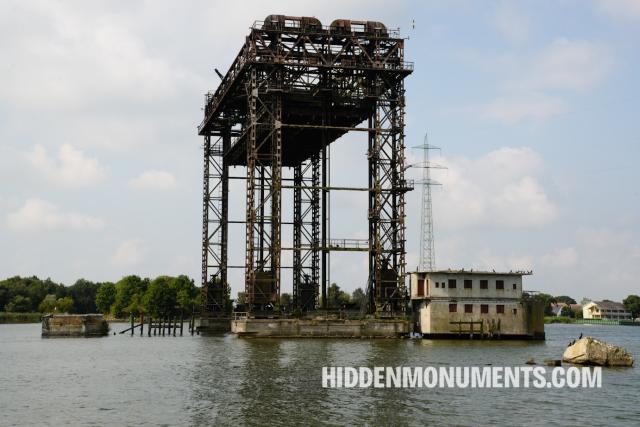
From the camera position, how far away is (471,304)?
6738 cm

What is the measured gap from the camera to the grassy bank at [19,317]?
165m

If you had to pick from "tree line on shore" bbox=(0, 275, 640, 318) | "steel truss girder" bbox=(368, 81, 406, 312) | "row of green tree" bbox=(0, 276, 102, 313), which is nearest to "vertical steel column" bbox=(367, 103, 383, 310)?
"steel truss girder" bbox=(368, 81, 406, 312)

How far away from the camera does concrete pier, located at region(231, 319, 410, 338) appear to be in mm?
65500

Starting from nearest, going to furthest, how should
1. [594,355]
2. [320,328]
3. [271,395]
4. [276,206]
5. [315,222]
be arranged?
[271,395]
[594,355]
[320,328]
[276,206]
[315,222]

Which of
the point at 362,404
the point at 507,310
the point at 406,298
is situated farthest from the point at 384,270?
the point at 362,404

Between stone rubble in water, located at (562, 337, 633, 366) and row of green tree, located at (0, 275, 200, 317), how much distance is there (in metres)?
105

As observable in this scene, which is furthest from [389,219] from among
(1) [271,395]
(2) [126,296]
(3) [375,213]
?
(2) [126,296]

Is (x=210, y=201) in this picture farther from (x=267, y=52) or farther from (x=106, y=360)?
(x=106, y=360)

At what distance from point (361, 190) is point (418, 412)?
39.9 metres

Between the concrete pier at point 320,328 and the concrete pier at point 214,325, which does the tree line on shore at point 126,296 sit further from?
the concrete pier at point 320,328

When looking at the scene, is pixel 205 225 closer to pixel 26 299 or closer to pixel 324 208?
pixel 324 208

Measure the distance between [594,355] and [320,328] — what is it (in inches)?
955

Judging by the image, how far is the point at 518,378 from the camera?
4078 cm

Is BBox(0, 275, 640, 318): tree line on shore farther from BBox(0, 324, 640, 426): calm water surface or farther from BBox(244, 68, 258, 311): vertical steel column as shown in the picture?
BBox(0, 324, 640, 426): calm water surface
